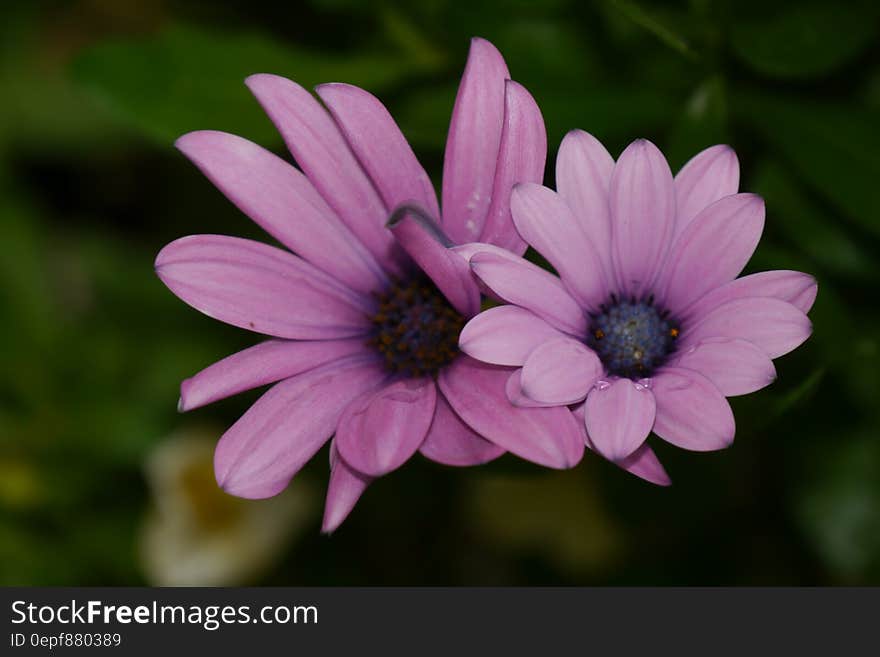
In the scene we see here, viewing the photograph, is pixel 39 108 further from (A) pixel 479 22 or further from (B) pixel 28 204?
(A) pixel 479 22

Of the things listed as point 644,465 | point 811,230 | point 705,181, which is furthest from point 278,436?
point 811,230

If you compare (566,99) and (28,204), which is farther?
(28,204)

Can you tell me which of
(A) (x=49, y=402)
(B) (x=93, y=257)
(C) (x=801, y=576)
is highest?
(B) (x=93, y=257)

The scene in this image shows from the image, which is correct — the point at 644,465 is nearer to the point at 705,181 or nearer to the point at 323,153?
the point at 705,181

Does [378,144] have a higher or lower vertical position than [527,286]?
higher

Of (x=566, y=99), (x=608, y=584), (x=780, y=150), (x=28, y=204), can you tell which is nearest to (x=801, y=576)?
(x=608, y=584)

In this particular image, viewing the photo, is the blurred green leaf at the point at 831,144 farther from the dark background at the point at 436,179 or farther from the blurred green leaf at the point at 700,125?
the blurred green leaf at the point at 700,125

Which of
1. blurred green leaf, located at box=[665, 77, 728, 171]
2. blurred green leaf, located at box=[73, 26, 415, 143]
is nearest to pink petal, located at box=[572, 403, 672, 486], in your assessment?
blurred green leaf, located at box=[665, 77, 728, 171]

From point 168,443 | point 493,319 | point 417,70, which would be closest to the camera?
point 493,319

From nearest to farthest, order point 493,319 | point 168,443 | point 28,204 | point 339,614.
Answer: point 493,319 → point 339,614 → point 168,443 → point 28,204
